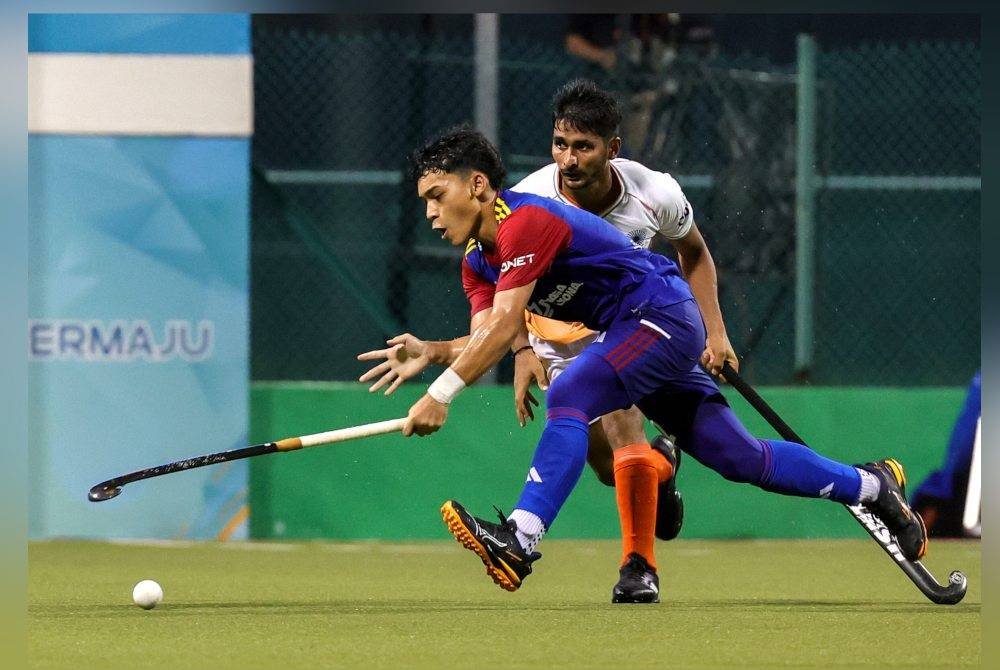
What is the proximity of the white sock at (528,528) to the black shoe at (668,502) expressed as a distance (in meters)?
1.54

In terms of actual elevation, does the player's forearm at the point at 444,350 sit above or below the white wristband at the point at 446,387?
below

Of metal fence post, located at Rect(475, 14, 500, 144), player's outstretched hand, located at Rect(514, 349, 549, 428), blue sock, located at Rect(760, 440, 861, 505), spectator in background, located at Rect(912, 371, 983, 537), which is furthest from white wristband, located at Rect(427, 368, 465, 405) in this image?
spectator in background, located at Rect(912, 371, 983, 537)

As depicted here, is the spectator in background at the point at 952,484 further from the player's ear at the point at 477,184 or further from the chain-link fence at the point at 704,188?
the player's ear at the point at 477,184

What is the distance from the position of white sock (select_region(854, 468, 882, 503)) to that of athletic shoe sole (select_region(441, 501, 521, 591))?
61.9 inches

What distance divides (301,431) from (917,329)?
11.8ft

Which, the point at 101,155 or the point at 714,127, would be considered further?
the point at 714,127

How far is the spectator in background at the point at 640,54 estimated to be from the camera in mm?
9977

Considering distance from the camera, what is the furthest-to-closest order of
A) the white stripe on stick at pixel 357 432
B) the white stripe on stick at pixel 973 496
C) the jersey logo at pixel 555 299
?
the white stripe on stick at pixel 973 496
the jersey logo at pixel 555 299
the white stripe on stick at pixel 357 432

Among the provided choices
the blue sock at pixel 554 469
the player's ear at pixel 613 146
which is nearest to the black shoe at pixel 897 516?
the blue sock at pixel 554 469

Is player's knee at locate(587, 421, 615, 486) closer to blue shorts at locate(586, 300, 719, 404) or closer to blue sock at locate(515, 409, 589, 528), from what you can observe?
blue shorts at locate(586, 300, 719, 404)

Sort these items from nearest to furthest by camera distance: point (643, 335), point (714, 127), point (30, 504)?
1. point (643, 335)
2. point (30, 504)
3. point (714, 127)

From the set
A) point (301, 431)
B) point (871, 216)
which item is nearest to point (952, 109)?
point (871, 216)

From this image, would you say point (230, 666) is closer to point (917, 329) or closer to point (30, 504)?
point (30, 504)

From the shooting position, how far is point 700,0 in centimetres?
817
